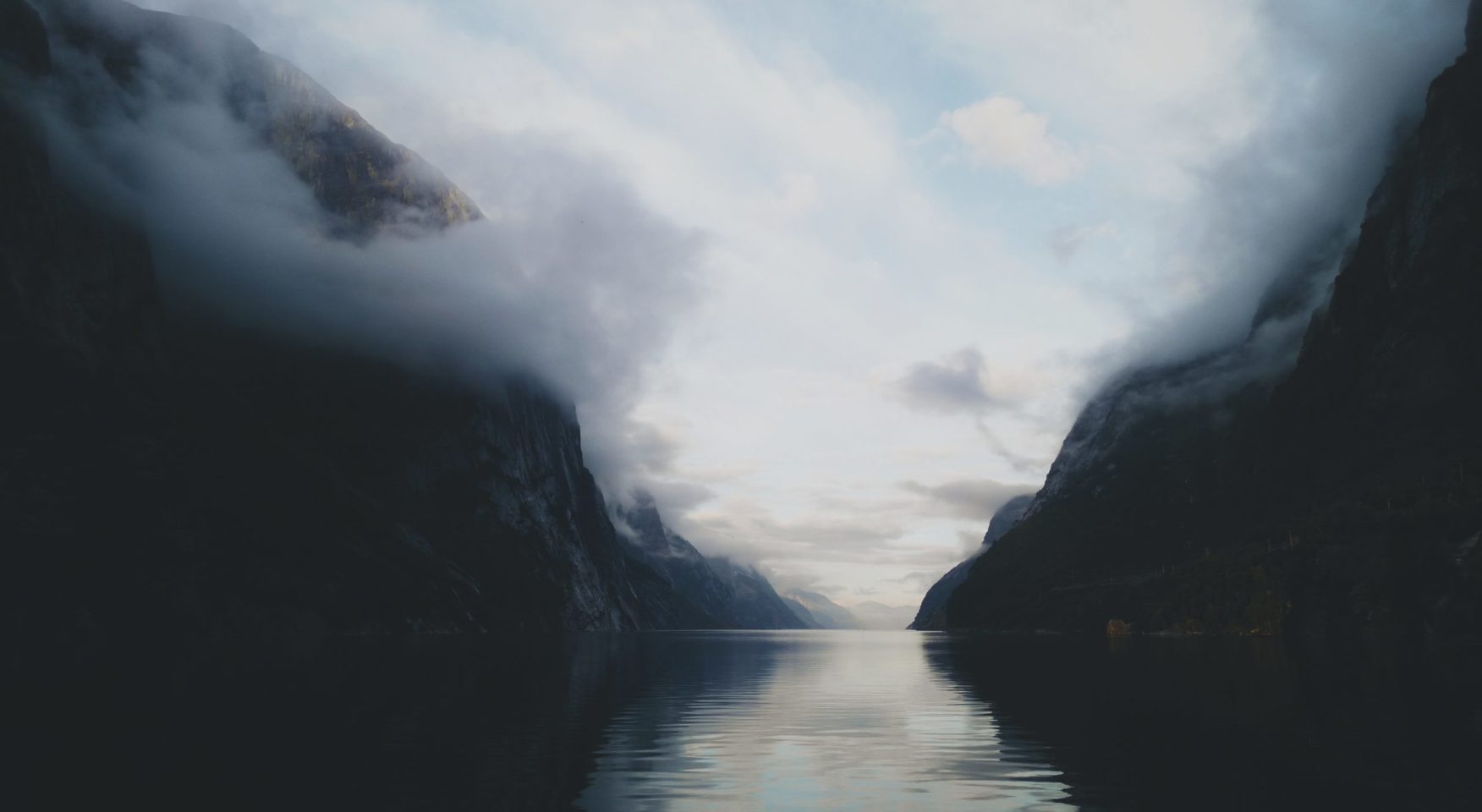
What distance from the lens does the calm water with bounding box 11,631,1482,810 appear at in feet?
64.3

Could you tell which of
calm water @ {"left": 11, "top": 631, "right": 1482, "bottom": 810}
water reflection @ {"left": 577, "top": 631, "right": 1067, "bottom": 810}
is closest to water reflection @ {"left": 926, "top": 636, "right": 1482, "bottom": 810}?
calm water @ {"left": 11, "top": 631, "right": 1482, "bottom": 810}

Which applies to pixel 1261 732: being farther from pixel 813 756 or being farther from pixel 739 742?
pixel 739 742

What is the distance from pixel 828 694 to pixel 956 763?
86.8 feet

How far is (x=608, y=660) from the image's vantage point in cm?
8744

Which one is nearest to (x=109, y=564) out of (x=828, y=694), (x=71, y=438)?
(x=71, y=438)

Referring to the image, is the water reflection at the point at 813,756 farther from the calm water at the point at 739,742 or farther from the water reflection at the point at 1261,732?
the water reflection at the point at 1261,732

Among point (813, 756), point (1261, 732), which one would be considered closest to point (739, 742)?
point (813, 756)

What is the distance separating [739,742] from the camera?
96.8ft

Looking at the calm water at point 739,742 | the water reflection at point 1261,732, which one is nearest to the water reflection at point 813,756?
the calm water at point 739,742

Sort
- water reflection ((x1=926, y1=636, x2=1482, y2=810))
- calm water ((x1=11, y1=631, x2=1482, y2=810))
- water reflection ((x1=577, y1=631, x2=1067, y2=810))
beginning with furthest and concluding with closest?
1. water reflection ((x1=577, y1=631, x2=1067, y2=810))
2. calm water ((x1=11, y1=631, x2=1482, y2=810))
3. water reflection ((x1=926, y1=636, x2=1482, y2=810))

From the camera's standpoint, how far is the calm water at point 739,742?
19594 mm

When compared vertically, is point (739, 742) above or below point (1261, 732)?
below

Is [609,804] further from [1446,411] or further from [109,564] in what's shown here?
[1446,411]

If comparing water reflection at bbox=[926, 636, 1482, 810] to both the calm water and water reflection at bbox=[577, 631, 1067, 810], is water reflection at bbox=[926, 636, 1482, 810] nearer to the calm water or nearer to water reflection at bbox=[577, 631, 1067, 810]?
the calm water
